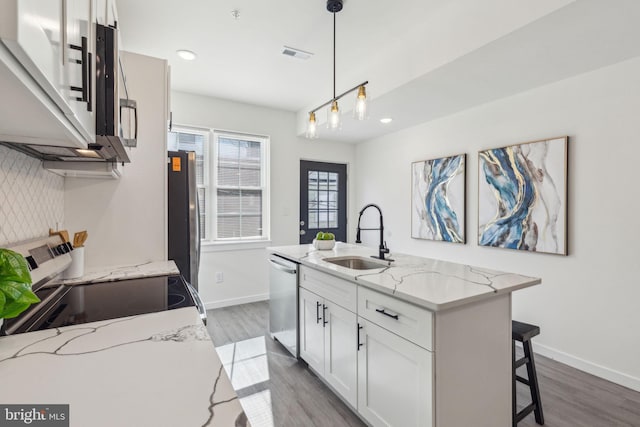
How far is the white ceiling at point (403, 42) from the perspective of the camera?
184cm

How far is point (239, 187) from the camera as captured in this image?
162 inches

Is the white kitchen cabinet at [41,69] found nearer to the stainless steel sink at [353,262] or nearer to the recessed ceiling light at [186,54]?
the stainless steel sink at [353,262]

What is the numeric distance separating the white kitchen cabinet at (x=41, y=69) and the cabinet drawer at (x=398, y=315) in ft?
4.67

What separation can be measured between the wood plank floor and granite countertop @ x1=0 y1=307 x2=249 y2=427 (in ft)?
4.18

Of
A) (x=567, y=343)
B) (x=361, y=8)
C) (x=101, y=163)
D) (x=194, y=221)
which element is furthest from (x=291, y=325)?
(x=361, y=8)

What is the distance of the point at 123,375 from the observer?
72 cm

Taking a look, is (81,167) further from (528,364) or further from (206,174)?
(528,364)

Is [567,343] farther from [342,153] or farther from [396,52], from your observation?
[342,153]

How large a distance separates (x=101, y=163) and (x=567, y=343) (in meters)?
3.67

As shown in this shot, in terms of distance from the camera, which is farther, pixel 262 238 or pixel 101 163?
pixel 262 238

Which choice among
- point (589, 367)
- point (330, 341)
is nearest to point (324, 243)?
point (330, 341)

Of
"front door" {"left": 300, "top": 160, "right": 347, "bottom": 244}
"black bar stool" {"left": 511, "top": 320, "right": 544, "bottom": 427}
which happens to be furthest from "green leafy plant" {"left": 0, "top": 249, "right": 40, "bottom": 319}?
"front door" {"left": 300, "top": 160, "right": 347, "bottom": 244}

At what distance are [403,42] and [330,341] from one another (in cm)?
248

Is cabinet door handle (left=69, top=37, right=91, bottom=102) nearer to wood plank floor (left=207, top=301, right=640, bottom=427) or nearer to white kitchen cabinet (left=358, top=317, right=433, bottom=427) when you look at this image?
white kitchen cabinet (left=358, top=317, right=433, bottom=427)
